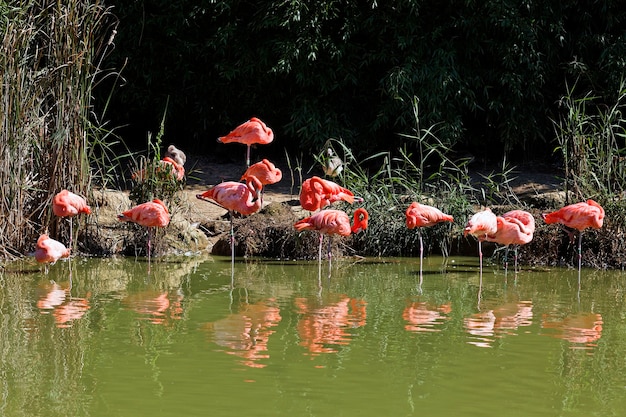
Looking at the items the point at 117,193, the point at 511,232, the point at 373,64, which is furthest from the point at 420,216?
the point at 373,64

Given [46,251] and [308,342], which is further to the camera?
[46,251]

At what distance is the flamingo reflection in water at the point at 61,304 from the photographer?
570cm

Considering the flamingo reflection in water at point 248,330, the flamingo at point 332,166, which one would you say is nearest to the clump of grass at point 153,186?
the flamingo at point 332,166

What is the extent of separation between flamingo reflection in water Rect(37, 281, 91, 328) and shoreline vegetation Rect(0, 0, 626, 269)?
1.06 m

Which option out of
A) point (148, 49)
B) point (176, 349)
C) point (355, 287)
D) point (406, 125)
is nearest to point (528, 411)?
point (176, 349)

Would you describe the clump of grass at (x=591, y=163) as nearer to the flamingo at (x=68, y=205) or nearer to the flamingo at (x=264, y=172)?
the flamingo at (x=264, y=172)

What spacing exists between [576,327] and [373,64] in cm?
692

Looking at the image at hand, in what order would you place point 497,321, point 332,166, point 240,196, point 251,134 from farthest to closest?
point 332,166, point 251,134, point 240,196, point 497,321

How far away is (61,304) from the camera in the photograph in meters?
6.16

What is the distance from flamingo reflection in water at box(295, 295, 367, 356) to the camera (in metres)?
5.12

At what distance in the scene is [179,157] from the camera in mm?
10109

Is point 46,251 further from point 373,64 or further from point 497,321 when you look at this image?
point 373,64

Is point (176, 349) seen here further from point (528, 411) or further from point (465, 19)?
point (465, 19)

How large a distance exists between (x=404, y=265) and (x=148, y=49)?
563cm
